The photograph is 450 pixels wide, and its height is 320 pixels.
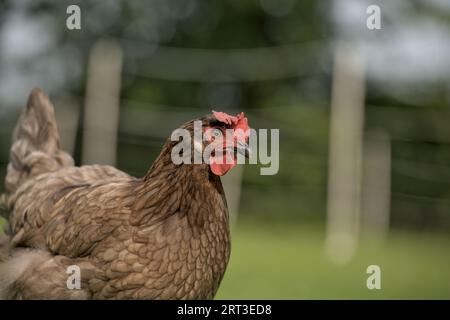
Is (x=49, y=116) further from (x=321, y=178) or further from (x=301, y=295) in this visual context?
(x=321, y=178)

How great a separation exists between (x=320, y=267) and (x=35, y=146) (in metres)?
3.23

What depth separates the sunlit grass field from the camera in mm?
4410

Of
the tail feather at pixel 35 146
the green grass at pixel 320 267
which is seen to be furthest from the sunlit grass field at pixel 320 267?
the tail feather at pixel 35 146

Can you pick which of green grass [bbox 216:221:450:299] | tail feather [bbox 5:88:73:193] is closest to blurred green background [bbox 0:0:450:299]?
green grass [bbox 216:221:450:299]

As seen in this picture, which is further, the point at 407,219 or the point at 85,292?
the point at 407,219

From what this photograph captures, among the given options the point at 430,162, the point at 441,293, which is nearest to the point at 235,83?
the point at 430,162

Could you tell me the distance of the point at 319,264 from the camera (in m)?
5.92

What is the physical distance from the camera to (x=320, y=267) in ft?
18.8

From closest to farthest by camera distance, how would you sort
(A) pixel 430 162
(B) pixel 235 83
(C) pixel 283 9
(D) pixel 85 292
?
(D) pixel 85 292, (A) pixel 430 162, (B) pixel 235 83, (C) pixel 283 9

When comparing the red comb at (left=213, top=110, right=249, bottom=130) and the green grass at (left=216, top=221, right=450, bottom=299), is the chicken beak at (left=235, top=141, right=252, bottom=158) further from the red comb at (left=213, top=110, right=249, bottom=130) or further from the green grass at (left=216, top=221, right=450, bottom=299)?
the green grass at (left=216, top=221, right=450, bottom=299)

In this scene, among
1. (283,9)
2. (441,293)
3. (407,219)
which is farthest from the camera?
(283,9)

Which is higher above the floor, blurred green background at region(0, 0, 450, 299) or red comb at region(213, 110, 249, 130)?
blurred green background at region(0, 0, 450, 299)

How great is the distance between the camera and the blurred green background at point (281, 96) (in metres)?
8.07

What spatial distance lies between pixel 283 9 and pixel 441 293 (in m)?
9.20
